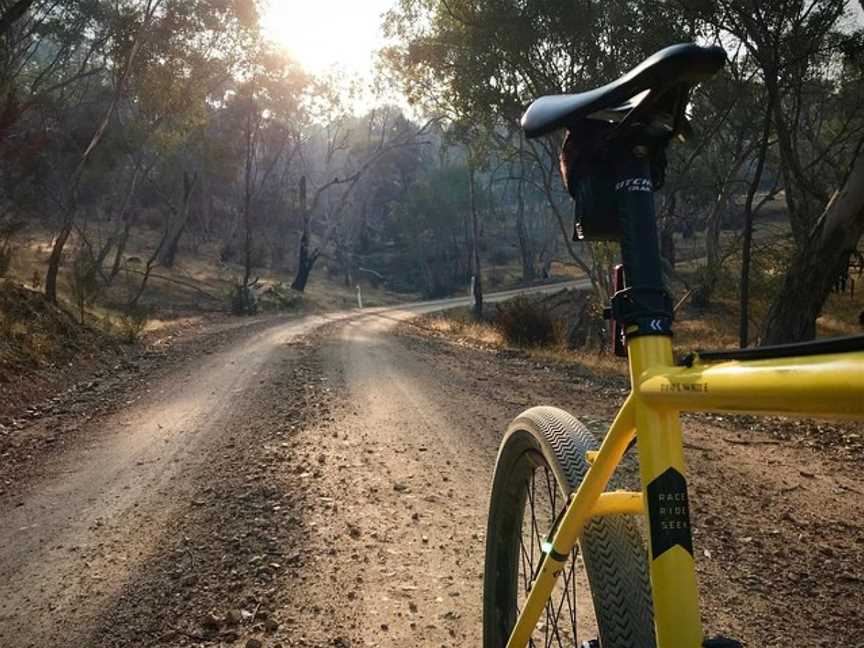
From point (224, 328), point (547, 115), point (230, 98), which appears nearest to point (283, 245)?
point (230, 98)

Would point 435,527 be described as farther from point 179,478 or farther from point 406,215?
point 406,215

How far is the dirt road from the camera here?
2.76m

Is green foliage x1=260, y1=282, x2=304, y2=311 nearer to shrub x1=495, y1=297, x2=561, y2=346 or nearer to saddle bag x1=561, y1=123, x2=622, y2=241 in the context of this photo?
shrub x1=495, y1=297, x2=561, y2=346

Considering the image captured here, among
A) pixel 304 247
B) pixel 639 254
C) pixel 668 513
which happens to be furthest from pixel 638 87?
pixel 304 247

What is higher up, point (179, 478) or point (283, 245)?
point (283, 245)

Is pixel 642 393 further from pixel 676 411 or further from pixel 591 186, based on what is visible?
pixel 591 186

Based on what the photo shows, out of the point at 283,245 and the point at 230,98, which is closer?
the point at 230,98

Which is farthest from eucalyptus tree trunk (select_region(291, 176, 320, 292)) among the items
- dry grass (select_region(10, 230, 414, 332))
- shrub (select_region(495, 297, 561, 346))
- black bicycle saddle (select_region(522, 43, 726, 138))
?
black bicycle saddle (select_region(522, 43, 726, 138))

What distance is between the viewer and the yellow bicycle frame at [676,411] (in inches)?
29.2

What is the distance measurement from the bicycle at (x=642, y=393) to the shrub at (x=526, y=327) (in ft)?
44.6

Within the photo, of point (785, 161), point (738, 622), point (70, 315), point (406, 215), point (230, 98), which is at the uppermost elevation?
point (230, 98)

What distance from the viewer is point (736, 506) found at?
3.90 meters

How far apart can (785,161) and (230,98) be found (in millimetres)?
27326

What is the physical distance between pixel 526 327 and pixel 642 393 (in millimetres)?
14417
